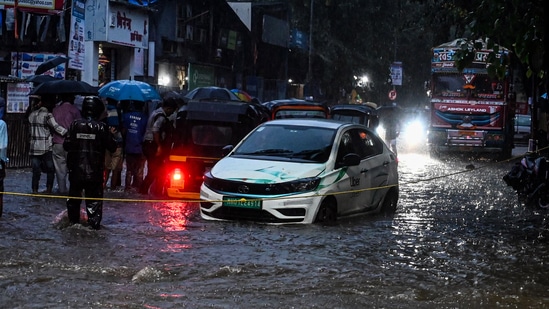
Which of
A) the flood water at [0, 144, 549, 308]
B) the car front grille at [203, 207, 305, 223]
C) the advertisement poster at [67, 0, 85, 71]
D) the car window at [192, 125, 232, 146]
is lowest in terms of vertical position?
the flood water at [0, 144, 549, 308]

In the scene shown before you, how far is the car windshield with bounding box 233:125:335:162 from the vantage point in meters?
12.7

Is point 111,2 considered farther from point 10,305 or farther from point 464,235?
point 10,305

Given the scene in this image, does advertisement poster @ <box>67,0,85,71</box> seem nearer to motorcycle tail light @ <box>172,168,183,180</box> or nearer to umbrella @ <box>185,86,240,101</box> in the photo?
umbrella @ <box>185,86,240,101</box>

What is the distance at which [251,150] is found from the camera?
42.7ft

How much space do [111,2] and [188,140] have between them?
18.6 meters

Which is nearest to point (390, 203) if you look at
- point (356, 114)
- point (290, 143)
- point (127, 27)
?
point (290, 143)

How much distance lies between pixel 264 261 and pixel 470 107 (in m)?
23.4

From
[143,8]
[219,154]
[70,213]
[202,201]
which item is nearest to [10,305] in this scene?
[70,213]

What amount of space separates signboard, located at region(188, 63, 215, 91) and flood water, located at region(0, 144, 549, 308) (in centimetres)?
2862

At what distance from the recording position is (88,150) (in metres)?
11.0

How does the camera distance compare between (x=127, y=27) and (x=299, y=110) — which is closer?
(x=299, y=110)

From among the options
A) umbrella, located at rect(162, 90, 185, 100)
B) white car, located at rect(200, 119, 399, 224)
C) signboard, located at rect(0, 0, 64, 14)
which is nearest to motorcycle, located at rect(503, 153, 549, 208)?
white car, located at rect(200, 119, 399, 224)

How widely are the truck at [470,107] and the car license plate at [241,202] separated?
20.7m

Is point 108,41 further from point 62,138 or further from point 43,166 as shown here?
point 62,138
